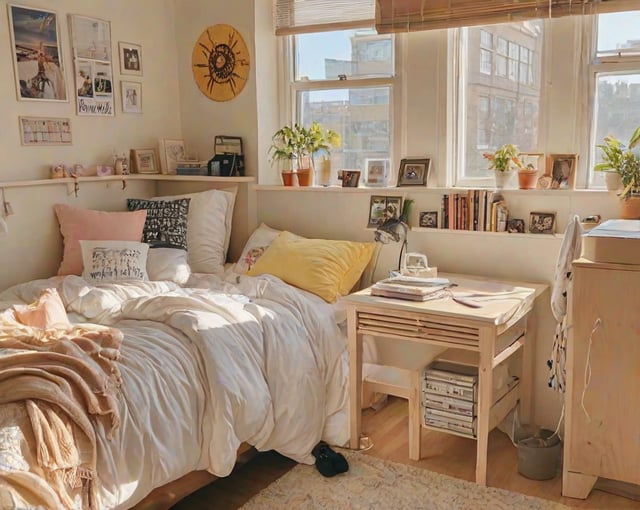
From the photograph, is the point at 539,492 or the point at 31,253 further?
the point at 31,253

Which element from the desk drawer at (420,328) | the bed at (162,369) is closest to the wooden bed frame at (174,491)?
the bed at (162,369)

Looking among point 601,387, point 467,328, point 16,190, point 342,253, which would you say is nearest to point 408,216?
point 342,253

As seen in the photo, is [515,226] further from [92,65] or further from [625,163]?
[92,65]

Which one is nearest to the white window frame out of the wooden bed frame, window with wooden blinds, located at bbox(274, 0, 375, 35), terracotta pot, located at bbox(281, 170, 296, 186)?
window with wooden blinds, located at bbox(274, 0, 375, 35)

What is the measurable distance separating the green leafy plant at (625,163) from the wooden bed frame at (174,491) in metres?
1.95

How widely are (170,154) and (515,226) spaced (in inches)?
79.2

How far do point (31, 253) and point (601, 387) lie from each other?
8.49 ft

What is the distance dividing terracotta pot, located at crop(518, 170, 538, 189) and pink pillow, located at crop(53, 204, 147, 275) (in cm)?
188

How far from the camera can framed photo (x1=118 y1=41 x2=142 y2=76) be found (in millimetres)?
3574

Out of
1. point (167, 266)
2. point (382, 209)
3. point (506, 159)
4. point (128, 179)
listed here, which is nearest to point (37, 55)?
point (128, 179)

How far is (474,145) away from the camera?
320 centimetres

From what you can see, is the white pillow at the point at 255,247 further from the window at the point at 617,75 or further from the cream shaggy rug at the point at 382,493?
the window at the point at 617,75

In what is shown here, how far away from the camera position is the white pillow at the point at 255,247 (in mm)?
3336

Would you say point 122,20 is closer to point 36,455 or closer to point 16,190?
point 16,190
